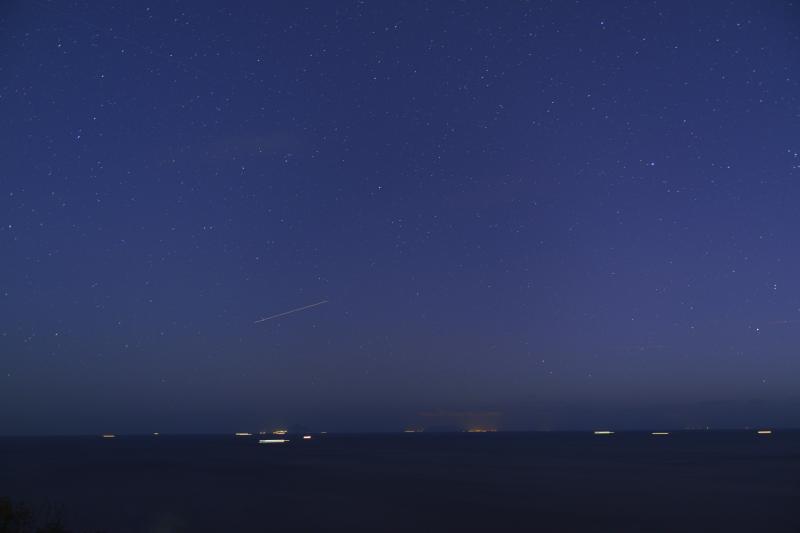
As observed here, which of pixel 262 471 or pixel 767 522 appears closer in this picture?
pixel 767 522

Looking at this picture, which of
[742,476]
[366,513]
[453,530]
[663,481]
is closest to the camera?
[453,530]

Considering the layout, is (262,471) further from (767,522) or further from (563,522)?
(767,522)

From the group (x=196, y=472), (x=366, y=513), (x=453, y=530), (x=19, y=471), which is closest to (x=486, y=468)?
Answer: (x=196, y=472)

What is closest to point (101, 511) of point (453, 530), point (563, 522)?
point (453, 530)

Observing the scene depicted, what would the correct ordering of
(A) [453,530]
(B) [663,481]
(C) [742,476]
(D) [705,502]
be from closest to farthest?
(A) [453,530]
(D) [705,502]
(B) [663,481]
(C) [742,476]

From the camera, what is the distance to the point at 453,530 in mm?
37344

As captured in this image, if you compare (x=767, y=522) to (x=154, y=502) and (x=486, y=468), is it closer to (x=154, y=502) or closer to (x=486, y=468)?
(x=154, y=502)

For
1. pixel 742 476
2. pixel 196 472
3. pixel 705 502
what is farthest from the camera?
pixel 196 472

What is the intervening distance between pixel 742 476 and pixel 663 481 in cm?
1254

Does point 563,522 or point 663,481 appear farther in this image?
point 663,481

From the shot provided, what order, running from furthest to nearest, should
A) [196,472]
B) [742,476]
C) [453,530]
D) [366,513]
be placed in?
[196,472] < [742,476] < [366,513] < [453,530]

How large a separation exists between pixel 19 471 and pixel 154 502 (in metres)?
51.6

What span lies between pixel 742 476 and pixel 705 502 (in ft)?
92.0

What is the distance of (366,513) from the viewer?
44.8 metres
